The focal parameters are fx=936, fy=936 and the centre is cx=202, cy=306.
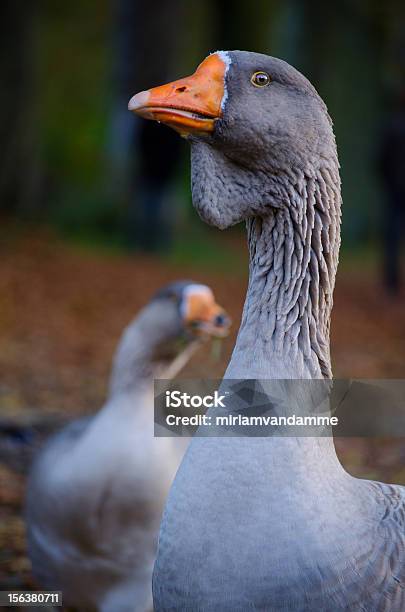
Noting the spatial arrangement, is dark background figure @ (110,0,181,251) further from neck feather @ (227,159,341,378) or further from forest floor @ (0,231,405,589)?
neck feather @ (227,159,341,378)

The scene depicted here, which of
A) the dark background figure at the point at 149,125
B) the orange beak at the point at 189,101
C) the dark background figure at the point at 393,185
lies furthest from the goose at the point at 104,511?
the dark background figure at the point at 149,125

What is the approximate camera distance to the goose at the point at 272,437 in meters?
2.95

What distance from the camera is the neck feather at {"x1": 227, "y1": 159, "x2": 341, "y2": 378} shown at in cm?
318

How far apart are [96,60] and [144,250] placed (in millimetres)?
14562

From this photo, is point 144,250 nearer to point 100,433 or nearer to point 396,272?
point 396,272

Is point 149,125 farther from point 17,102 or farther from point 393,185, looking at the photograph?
point 393,185

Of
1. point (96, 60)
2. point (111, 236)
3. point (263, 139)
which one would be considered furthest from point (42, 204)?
point (263, 139)

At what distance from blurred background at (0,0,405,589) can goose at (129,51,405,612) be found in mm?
2669

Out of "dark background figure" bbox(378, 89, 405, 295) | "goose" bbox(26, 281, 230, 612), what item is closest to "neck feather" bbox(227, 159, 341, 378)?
"goose" bbox(26, 281, 230, 612)

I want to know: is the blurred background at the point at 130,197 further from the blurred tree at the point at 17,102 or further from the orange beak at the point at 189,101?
the orange beak at the point at 189,101

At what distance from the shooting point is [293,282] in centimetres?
324

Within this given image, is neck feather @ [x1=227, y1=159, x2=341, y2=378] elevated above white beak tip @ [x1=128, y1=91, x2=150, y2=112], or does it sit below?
below

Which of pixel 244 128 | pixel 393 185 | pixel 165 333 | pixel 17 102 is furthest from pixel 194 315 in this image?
pixel 17 102

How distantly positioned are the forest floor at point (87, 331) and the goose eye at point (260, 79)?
11.0 ft
